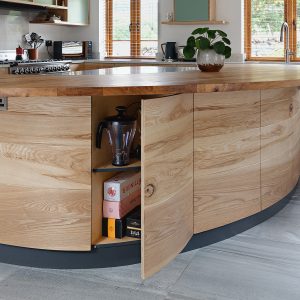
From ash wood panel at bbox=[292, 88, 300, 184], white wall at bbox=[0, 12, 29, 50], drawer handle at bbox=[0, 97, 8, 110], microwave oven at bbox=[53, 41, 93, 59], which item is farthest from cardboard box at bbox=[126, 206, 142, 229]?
microwave oven at bbox=[53, 41, 93, 59]

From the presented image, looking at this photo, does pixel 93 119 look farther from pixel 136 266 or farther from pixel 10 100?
pixel 136 266

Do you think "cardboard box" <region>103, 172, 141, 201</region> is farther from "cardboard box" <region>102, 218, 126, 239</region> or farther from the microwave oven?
the microwave oven

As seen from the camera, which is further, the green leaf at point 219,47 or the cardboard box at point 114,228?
the green leaf at point 219,47

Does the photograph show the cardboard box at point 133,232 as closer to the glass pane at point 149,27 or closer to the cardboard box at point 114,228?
the cardboard box at point 114,228

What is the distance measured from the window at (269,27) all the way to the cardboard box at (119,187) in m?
3.99

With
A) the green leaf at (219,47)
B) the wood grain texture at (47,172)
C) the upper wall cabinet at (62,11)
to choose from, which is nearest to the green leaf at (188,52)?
the green leaf at (219,47)

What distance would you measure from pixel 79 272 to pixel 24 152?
0.60 meters

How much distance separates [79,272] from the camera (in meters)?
2.32

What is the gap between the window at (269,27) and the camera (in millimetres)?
5762

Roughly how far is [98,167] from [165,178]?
1.04 feet

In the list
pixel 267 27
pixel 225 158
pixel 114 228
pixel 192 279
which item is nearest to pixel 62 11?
pixel 267 27

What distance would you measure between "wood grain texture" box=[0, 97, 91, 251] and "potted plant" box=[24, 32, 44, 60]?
386cm

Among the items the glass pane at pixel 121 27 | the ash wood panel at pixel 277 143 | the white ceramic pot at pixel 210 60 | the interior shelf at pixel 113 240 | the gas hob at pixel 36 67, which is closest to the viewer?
the interior shelf at pixel 113 240

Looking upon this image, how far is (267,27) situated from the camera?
5.89 meters
